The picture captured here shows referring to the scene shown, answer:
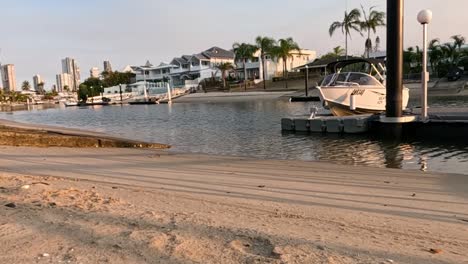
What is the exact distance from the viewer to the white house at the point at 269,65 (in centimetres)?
10288

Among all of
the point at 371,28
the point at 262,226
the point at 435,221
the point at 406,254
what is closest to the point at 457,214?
the point at 435,221

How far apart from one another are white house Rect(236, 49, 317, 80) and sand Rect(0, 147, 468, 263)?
9264 cm

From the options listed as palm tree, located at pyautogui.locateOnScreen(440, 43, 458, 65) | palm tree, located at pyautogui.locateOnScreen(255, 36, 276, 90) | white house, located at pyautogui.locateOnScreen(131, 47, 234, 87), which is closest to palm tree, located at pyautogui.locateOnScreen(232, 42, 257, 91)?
palm tree, located at pyautogui.locateOnScreen(255, 36, 276, 90)

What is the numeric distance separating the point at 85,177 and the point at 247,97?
6802cm

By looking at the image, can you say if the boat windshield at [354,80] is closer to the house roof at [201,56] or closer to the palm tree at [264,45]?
the palm tree at [264,45]

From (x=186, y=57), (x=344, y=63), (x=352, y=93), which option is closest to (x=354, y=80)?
(x=352, y=93)

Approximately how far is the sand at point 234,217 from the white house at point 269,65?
9264 centimetres

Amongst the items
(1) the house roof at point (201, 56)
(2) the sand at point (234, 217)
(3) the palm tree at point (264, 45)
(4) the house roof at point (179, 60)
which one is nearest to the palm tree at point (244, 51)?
(3) the palm tree at point (264, 45)

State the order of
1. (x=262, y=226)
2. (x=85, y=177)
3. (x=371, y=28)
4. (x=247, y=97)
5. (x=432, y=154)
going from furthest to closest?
(x=247, y=97) < (x=371, y=28) < (x=432, y=154) < (x=85, y=177) < (x=262, y=226)

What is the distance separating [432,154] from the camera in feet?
48.6

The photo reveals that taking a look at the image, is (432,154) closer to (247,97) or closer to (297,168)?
(297,168)

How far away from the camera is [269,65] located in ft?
341

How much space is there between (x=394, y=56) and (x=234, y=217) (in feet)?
48.2

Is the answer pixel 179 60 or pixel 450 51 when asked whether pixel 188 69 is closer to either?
pixel 179 60
